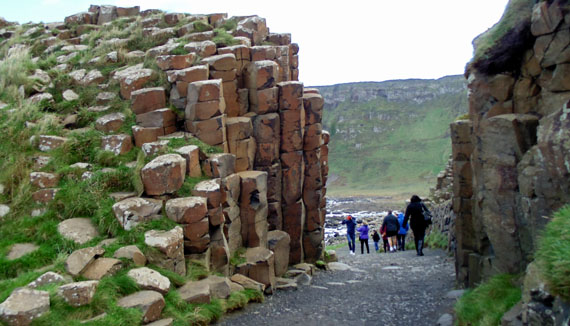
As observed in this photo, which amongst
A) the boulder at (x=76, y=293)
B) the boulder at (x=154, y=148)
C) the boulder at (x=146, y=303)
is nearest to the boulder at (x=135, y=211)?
the boulder at (x=154, y=148)

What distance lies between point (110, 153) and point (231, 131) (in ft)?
12.8

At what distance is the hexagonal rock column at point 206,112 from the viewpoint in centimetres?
1609

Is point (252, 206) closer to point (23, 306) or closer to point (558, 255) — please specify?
point (23, 306)

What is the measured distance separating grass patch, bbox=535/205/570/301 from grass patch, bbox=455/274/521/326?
204 centimetres

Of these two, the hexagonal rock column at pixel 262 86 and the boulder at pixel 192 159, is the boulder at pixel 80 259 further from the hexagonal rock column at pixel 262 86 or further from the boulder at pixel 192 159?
the hexagonal rock column at pixel 262 86

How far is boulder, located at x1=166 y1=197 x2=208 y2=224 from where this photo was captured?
13.2 m

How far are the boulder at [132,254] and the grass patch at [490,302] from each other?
7027 millimetres

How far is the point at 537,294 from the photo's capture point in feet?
22.7

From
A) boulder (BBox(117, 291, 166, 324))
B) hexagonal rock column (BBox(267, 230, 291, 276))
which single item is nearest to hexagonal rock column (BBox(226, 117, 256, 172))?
hexagonal rock column (BBox(267, 230, 291, 276))

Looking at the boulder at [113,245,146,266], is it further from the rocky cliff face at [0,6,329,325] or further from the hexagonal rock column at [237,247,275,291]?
the hexagonal rock column at [237,247,275,291]

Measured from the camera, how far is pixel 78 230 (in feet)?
41.5

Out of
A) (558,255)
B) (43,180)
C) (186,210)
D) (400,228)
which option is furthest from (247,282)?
(400,228)

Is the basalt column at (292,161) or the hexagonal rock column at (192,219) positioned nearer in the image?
the hexagonal rock column at (192,219)

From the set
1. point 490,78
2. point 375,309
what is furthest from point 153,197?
point 490,78
